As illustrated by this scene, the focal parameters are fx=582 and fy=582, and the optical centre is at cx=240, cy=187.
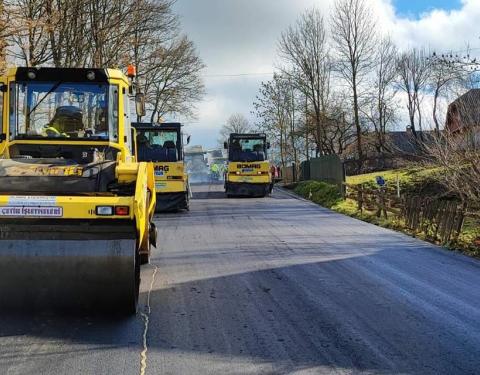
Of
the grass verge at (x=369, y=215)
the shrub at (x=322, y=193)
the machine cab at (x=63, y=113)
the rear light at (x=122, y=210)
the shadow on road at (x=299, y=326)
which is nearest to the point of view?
the shadow on road at (x=299, y=326)

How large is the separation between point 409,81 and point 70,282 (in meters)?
47.2

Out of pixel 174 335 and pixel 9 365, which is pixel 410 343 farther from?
pixel 9 365

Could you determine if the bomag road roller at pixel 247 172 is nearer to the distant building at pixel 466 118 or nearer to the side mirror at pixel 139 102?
the distant building at pixel 466 118

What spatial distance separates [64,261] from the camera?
5762mm

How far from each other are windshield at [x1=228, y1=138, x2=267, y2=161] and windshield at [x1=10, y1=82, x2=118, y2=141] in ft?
68.0

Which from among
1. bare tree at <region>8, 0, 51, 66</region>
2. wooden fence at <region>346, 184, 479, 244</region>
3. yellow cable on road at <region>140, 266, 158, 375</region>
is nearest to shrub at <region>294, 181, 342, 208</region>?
wooden fence at <region>346, 184, 479, 244</region>

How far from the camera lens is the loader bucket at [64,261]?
5.74m

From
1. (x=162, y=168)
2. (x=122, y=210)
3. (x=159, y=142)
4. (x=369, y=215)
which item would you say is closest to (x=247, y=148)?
(x=159, y=142)

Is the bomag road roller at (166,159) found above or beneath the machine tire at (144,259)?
above

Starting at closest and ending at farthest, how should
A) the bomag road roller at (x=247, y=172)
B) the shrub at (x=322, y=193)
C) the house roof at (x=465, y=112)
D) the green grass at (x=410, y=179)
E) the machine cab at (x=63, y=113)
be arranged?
the machine cab at (x=63, y=113) < the house roof at (x=465, y=112) < the shrub at (x=322, y=193) < the green grass at (x=410, y=179) < the bomag road roller at (x=247, y=172)

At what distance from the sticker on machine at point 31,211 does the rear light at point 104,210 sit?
37 centimetres

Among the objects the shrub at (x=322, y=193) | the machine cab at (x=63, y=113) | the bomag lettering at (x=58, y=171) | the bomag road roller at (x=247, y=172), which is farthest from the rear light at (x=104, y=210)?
the bomag road roller at (x=247, y=172)

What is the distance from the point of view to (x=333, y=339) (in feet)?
18.7

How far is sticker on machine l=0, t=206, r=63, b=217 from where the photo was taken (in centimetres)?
576
